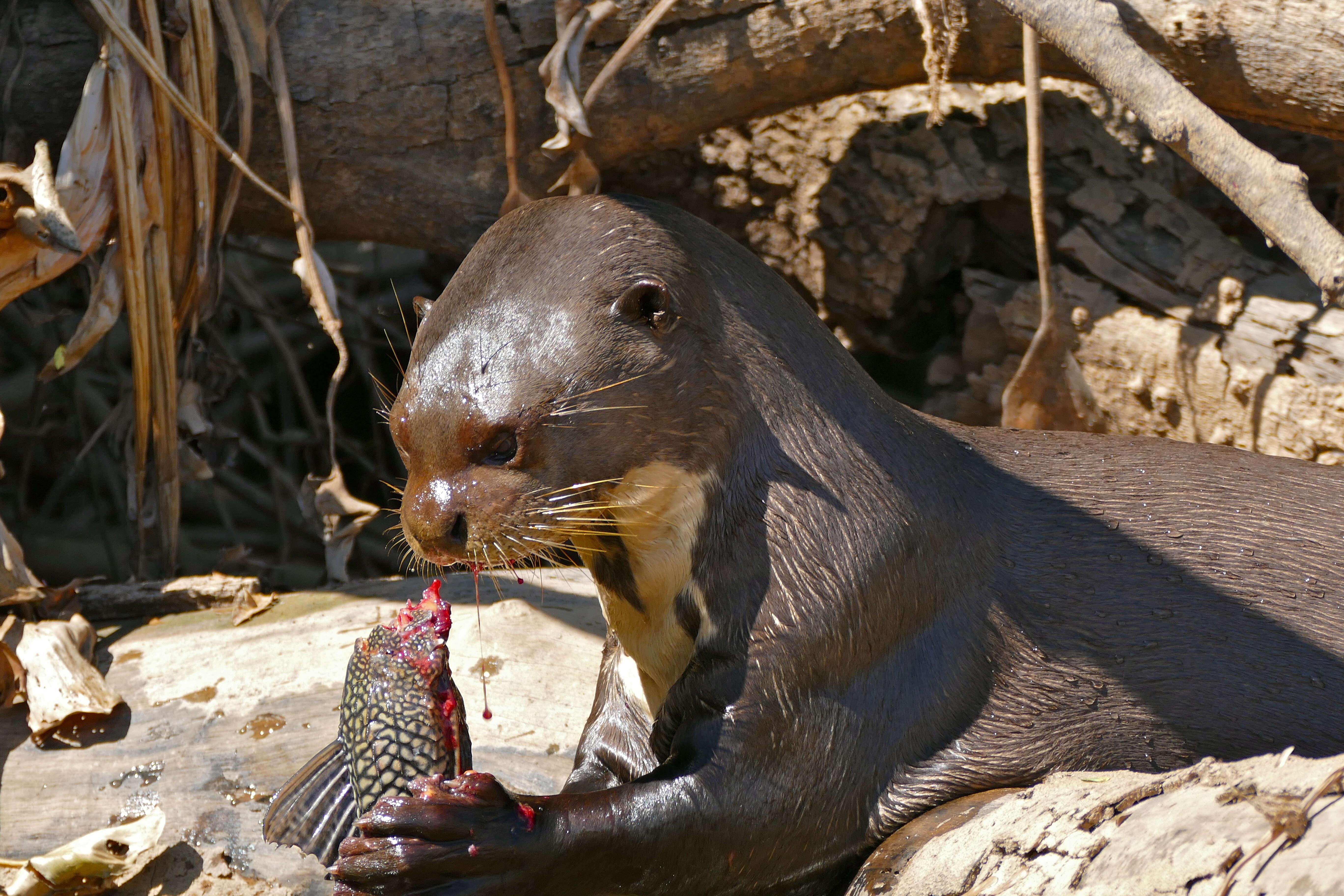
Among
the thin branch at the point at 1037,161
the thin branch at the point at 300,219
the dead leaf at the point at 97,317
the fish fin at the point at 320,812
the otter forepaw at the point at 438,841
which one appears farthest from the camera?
the thin branch at the point at 300,219

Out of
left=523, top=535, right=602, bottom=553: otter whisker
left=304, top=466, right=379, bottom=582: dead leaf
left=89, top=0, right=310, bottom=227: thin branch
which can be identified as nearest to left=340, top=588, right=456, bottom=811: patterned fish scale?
left=523, top=535, right=602, bottom=553: otter whisker

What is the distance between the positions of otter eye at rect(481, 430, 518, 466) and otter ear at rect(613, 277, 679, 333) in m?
0.27

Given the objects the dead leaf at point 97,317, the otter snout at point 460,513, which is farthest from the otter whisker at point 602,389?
the dead leaf at point 97,317

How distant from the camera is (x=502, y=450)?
6.35 ft

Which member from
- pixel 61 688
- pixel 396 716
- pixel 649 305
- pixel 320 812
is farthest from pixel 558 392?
pixel 61 688

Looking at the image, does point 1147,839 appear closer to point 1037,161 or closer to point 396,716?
point 396,716

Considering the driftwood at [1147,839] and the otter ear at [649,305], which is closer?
the driftwood at [1147,839]

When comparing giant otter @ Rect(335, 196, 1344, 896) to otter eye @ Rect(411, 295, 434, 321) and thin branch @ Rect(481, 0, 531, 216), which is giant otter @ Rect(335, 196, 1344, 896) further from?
thin branch @ Rect(481, 0, 531, 216)

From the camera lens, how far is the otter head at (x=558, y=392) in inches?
75.5

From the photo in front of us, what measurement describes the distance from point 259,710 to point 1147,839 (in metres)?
1.86

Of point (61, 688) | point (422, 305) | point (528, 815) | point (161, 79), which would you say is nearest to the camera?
point (528, 815)

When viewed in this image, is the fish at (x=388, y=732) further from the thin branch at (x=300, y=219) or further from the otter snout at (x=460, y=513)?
the thin branch at (x=300, y=219)

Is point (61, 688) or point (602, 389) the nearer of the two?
point (602, 389)

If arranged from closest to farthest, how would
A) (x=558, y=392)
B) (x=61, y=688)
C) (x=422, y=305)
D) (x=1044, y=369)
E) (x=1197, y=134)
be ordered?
1. (x=1197, y=134)
2. (x=558, y=392)
3. (x=422, y=305)
4. (x=61, y=688)
5. (x=1044, y=369)
